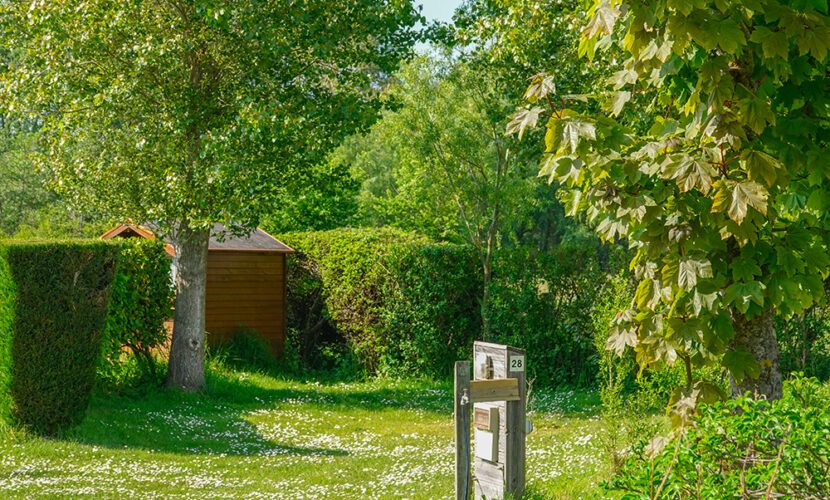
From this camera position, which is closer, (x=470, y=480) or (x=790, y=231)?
(x=790, y=231)

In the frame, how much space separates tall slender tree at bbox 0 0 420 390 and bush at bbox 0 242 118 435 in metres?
2.43

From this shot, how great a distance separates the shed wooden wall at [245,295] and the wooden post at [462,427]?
35.0 feet

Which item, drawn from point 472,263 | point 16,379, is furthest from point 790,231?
point 472,263

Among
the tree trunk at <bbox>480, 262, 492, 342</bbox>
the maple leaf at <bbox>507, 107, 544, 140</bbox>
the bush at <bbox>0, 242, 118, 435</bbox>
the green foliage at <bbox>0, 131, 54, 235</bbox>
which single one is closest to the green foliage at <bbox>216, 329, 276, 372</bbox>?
the tree trunk at <bbox>480, 262, 492, 342</bbox>

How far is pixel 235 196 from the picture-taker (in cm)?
1216

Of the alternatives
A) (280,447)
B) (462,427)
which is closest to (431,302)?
(280,447)

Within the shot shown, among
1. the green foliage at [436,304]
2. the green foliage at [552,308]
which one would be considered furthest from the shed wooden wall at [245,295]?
the green foliage at [552,308]

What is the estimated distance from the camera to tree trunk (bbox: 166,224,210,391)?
13.5m

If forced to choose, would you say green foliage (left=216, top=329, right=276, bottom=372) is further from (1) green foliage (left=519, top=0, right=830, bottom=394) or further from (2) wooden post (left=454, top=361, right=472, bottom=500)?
(1) green foliage (left=519, top=0, right=830, bottom=394)

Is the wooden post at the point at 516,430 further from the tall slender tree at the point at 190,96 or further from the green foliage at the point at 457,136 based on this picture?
the green foliage at the point at 457,136

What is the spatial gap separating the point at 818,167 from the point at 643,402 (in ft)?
10.0

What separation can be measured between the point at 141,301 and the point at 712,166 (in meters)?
11.0

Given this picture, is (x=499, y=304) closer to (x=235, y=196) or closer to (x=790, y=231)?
(x=235, y=196)

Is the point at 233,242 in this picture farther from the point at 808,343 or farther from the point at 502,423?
the point at 502,423
